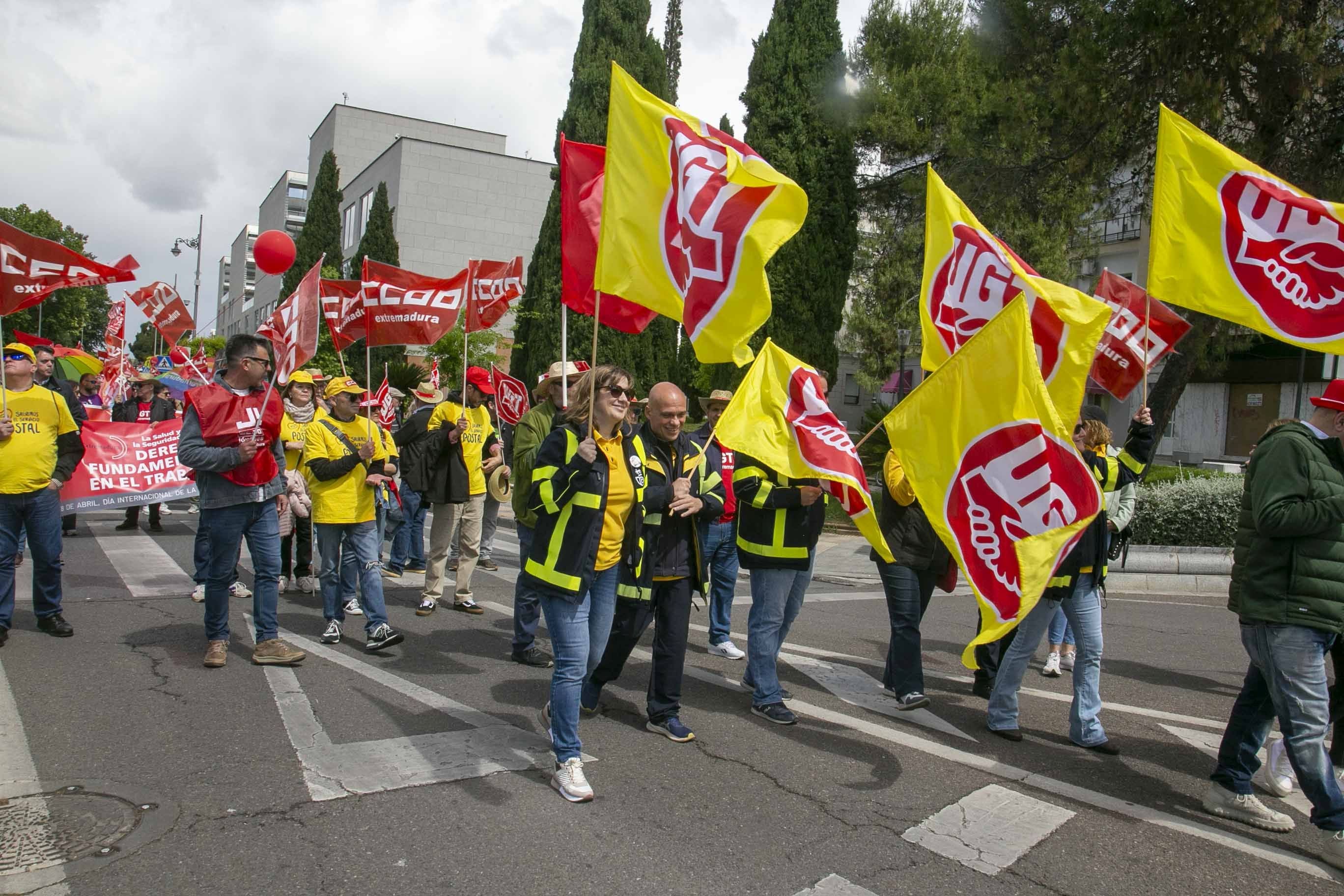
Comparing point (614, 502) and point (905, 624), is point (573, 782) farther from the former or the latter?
point (905, 624)

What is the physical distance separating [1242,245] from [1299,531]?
1.95 m

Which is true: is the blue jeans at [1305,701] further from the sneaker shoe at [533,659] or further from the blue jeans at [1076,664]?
the sneaker shoe at [533,659]

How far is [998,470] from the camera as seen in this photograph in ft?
13.8

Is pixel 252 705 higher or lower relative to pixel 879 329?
lower

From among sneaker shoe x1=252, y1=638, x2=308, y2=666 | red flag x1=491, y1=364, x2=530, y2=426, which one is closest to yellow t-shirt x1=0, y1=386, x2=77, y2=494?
sneaker shoe x1=252, y1=638, x2=308, y2=666

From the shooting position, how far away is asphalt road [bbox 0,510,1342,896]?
3.52m

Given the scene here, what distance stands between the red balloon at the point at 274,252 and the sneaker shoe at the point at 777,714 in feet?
18.0

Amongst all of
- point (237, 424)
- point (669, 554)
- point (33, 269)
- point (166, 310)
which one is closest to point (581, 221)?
point (669, 554)

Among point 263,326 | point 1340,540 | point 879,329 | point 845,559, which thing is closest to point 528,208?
point 879,329

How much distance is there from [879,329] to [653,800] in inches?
1095

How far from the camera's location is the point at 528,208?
41.2 metres

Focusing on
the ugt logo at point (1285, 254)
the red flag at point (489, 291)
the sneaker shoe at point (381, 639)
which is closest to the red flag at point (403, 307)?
the red flag at point (489, 291)

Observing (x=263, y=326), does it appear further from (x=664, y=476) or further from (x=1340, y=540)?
(x=1340, y=540)

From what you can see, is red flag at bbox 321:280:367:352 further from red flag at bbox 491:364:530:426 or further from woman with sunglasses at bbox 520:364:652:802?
woman with sunglasses at bbox 520:364:652:802
